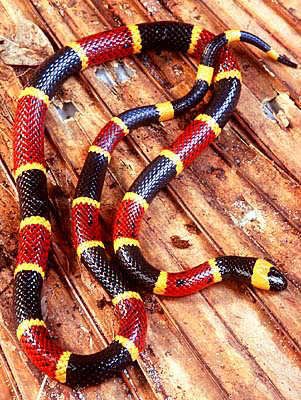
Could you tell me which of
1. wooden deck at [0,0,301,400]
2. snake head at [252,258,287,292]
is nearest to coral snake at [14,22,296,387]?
snake head at [252,258,287,292]

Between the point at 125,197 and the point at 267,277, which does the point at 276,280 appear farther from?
the point at 125,197

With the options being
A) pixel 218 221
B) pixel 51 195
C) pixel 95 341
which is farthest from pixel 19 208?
pixel 218 221

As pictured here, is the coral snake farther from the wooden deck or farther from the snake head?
the wooden deck

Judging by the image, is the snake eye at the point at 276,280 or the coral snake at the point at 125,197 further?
the snake eye at the point at 276,280

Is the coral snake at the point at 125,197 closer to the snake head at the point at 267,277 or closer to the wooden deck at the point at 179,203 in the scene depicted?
the snake head at the point at 267,277

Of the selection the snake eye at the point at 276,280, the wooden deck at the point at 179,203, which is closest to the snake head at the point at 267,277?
the snake eye at the point at 276,280

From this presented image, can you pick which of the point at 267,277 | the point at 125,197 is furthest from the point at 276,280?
the point at 125,197
